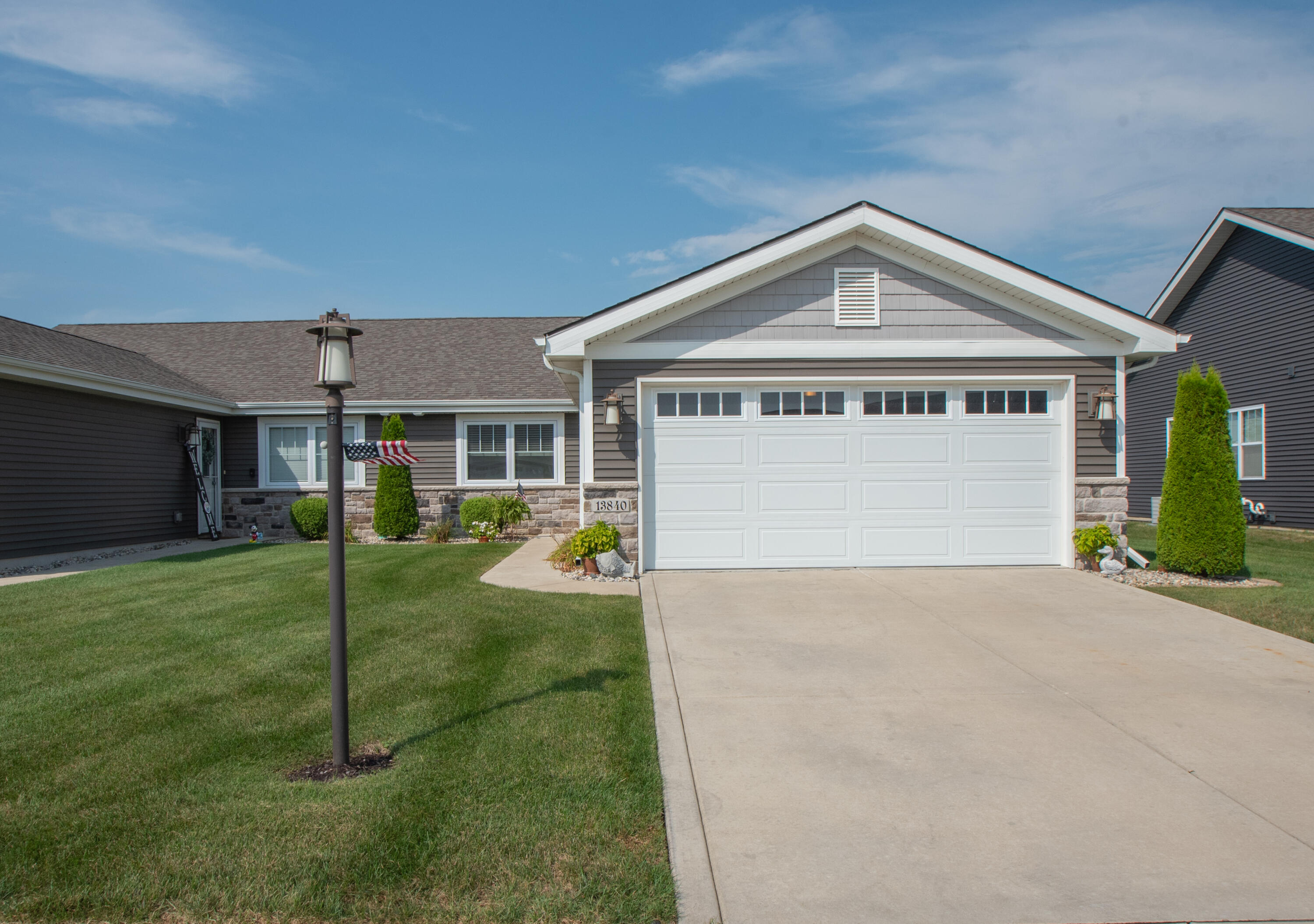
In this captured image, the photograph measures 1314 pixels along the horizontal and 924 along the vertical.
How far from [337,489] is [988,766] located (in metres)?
3.62

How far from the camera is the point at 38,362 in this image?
11.2 meters

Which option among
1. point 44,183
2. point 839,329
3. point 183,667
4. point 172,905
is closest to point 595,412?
point 839,329

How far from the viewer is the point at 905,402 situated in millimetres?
10016

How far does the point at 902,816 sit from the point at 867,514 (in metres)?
6.77

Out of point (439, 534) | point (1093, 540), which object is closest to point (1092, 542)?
point (1093, 540)

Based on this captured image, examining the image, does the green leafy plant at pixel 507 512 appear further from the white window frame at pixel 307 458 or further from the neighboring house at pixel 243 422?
the white window frame at pixel 307 458

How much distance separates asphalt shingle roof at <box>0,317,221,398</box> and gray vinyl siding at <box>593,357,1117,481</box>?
8431 mm

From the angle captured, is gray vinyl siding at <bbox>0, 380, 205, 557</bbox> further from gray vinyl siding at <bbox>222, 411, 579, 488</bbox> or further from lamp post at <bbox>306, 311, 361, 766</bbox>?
lamp post at <bbox>306, 311, 361, 766</bbox>

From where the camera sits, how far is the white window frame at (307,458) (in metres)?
16.0

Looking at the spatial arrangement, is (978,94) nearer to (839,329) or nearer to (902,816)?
(839,329)

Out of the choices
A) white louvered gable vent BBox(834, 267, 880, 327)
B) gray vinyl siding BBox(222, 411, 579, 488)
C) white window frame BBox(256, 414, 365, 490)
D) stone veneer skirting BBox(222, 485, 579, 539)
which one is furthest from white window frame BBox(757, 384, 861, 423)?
white window frame BBox(256, 414, 365, 490)

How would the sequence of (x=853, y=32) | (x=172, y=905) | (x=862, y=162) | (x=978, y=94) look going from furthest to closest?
(x=862, y=162), (x=978, y=94), (x=853, y=32), (x=172, y=905)

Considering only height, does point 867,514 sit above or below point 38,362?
below

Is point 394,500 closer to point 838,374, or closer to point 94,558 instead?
point 94,558
